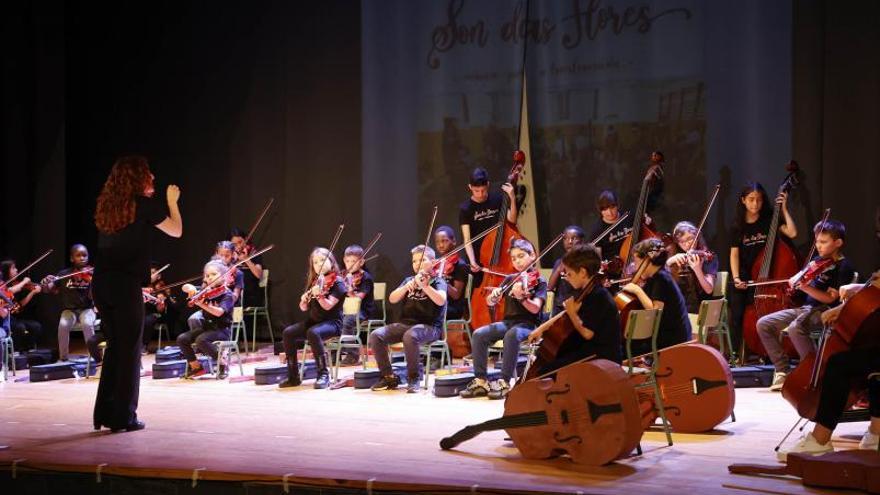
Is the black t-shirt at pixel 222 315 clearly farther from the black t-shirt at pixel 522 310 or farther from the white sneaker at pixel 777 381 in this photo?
the white sneaker at pixel 777 381

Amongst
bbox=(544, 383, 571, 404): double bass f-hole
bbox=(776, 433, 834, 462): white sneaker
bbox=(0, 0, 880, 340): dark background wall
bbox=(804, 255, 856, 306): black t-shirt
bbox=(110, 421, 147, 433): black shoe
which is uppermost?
bbox=(0, 0, 880, 340): dark background wall

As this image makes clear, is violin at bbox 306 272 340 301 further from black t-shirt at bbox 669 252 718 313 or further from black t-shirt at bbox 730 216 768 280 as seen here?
black t-shirt at bbox 730 216 768 280

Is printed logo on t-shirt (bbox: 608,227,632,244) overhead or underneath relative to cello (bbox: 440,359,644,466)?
overhead

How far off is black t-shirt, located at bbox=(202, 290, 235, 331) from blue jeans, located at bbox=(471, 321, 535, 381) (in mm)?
2333

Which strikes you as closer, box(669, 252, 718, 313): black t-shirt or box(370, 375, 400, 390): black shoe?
box(370, 375, 400, 390): black shoe

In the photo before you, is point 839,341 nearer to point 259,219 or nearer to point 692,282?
point 692,282

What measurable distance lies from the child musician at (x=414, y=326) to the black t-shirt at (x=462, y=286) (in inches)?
21.0

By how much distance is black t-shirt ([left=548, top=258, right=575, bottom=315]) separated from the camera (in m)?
7.34

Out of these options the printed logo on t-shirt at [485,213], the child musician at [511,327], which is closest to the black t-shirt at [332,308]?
the child musician at [511,327]

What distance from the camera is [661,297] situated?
17.9 feet

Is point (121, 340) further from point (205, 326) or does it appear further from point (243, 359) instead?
point (243, 359)

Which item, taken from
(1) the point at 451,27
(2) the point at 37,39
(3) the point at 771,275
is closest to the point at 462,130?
(1) the point at 451,27

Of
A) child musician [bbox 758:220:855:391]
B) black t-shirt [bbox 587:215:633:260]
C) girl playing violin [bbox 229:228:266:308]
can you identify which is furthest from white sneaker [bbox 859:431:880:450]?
girl playing violin [bbox 229:228:266:308]

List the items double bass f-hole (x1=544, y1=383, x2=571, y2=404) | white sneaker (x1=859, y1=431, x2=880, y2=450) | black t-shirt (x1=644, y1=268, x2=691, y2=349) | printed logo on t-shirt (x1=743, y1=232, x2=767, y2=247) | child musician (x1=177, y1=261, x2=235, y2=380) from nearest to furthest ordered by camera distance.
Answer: double bass f-hole (x1=544, y1=383, x2=571, y2=404) < white sneaker (x1=859, y1=431, x2=880, y2=450) < black t-shirt (x1=644, y1=268, x2=691, y2=349) < printed logo on t-shirt (x1=743, y1=232, x2=767, y2=247) < child musician (x1=177, y1=261, x2=235, y2=380)
